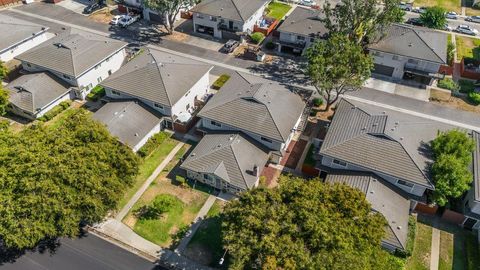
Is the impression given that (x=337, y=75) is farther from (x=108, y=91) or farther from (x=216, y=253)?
(x=108, y=91)

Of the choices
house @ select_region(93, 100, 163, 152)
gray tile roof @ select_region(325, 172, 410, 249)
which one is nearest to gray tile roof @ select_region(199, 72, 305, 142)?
house @ select_region(93, 100, 163, 152)

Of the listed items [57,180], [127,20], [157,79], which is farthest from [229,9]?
[57,180]

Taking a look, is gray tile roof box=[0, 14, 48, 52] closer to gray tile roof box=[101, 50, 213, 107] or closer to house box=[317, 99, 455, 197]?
gray tile roof box=[101, 50, 213, 107]

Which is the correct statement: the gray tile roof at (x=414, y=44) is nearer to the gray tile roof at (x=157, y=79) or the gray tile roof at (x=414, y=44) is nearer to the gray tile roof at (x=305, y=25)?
the gray tile roof at (x=305, y=25)

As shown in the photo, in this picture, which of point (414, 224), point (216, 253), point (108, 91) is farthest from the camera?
point (108, 91)

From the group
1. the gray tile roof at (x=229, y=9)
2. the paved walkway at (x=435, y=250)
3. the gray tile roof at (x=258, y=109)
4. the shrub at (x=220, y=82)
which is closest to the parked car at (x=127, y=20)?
the gray tile roof at (x=229, y=9)

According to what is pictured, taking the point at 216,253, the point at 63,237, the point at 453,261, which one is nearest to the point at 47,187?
the point at 63,237

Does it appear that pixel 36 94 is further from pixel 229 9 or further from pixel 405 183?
pixel 405 183
